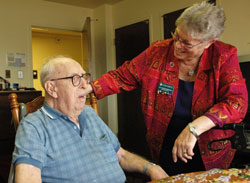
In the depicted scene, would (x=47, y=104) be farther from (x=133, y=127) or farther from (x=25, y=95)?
(x=133, y=127)

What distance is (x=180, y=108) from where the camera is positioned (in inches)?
59.8

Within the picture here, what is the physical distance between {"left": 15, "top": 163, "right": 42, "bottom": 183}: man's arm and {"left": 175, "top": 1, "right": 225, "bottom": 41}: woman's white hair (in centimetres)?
103

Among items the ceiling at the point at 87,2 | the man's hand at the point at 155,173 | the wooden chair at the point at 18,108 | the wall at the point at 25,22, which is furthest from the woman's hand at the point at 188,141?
the ceiling at the point at 87,2

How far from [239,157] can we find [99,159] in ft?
5.39

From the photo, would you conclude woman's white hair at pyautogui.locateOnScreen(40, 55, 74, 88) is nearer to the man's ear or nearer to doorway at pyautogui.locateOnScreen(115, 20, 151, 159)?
the man's ear

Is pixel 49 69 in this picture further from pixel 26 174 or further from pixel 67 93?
pixel 26 174

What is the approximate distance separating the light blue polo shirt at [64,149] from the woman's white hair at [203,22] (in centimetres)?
77

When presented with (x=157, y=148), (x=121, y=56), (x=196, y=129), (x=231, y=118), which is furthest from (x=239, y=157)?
(x=121, y=56)

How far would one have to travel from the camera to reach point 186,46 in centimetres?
141

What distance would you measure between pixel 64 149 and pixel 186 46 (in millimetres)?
857

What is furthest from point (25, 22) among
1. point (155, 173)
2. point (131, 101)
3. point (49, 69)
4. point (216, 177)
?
point (216, 177)

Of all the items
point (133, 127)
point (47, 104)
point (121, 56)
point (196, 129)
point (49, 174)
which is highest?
point (121, 56)

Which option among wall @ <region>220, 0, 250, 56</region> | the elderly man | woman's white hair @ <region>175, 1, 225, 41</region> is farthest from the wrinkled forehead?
wall @ <region>220, 0, 250, 56</region>

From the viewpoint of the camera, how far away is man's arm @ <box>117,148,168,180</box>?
51.9 inches
